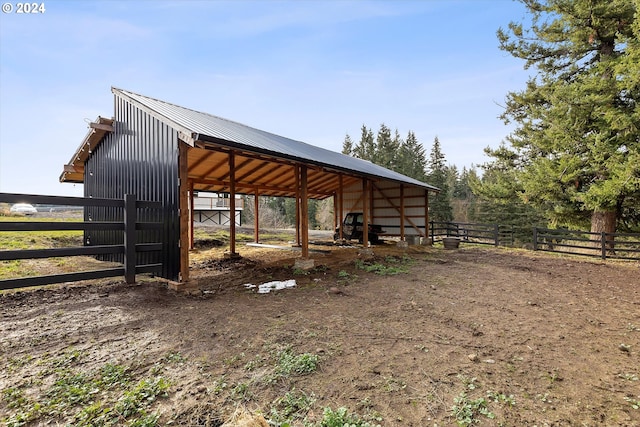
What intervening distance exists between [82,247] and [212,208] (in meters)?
26.9

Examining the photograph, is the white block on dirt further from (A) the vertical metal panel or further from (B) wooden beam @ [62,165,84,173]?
(B) wooden beam @ [62,165,84,173]

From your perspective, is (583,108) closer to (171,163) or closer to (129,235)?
(171,163)

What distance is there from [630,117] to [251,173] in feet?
46.3

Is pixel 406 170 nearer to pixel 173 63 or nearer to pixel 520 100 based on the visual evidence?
pixel 520 100

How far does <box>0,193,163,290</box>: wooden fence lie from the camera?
15.3 feet

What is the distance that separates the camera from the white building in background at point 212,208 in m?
30.4

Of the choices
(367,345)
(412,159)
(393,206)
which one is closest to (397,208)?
(393,206)

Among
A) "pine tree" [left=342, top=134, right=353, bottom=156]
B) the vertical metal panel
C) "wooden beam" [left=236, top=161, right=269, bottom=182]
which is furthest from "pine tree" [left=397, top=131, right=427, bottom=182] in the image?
"wooden beam" [left=236, top=161, right=269, bottom=182]

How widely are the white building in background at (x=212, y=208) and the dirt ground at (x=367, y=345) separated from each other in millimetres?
25115

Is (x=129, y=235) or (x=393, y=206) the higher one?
(x=393, y=206)

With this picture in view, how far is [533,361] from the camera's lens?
3.17 m

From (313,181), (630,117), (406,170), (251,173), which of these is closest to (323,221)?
(406,170)

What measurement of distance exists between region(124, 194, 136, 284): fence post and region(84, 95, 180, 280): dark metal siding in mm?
597

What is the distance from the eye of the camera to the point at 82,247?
203 inches
